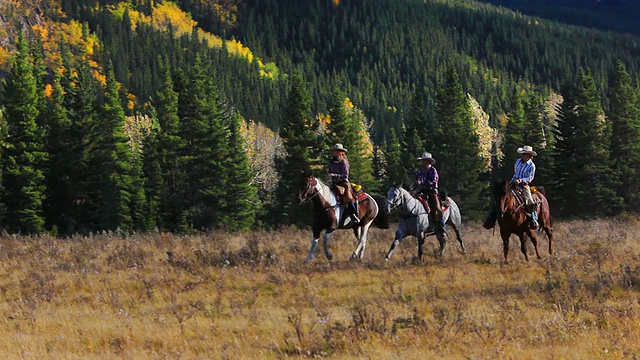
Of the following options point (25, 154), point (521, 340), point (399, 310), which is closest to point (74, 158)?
point (25, 154)

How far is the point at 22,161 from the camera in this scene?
4888cm

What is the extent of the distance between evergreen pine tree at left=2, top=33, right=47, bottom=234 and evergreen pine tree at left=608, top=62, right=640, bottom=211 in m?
47.0

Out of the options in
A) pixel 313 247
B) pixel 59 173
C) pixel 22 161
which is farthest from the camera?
pixel 59 173

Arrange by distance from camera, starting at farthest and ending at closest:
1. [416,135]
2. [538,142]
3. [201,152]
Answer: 1. [416,135]
2. [538,142]
3. [201,152]

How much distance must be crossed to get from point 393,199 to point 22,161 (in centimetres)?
3773

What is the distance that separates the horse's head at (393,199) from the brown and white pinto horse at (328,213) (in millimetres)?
1793

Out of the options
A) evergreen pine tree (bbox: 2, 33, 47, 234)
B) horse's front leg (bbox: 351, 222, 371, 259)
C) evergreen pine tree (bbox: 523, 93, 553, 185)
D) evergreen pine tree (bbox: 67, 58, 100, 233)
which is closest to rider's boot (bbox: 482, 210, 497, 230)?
horse's front leg (bbox: 351, 222, 371, 259)

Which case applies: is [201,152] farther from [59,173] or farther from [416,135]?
[416,135]

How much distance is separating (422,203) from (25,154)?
122 ft

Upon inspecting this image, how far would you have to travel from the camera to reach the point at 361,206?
21.0m

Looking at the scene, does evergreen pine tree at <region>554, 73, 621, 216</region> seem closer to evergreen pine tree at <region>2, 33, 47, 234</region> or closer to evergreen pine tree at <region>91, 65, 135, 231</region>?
evergreen pine tree at <region>91, 65, 135, 231</region>

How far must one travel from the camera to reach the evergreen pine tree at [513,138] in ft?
216

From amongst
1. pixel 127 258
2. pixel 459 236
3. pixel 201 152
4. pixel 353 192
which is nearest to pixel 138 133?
pixel 201 152

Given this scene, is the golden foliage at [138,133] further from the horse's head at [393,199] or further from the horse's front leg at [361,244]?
the horse's head at [393,199]
